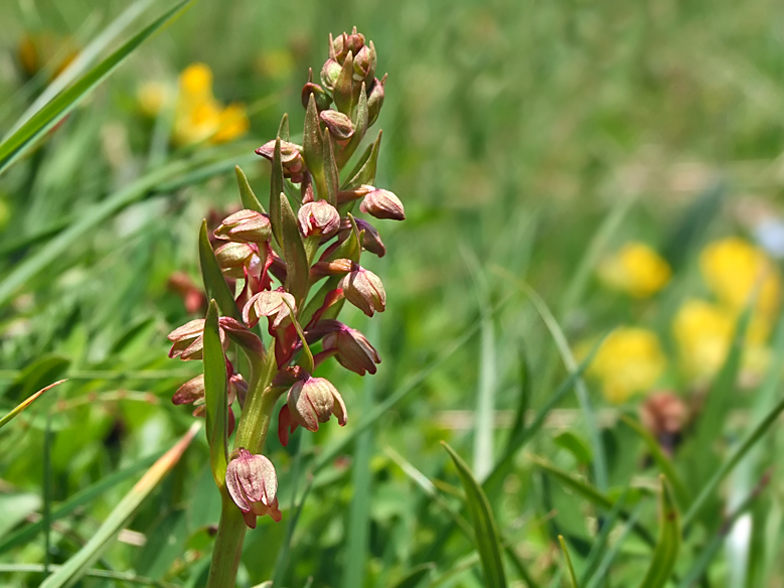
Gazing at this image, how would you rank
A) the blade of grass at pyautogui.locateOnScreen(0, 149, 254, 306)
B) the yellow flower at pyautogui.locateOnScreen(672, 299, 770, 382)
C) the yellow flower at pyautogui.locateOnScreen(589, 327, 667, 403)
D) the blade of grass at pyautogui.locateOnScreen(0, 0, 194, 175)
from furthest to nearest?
the yellow flower at pyautogui.locateOnScreen(672, 299, 770, 382) → the yellow flower at pyautogui.locateOnScreen(589, 327, 667, 403) → the blade of grass at pyautogui.locateOnScreen(0, 149, 254, 306) → the blade of grass at pyautogui.locateOnScreen(0, 0, 194, 175)

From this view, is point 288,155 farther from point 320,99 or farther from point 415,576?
point 415,576

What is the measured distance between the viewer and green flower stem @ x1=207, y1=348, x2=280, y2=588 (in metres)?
0.63

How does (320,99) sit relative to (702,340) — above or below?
below

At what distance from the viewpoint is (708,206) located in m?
3.92

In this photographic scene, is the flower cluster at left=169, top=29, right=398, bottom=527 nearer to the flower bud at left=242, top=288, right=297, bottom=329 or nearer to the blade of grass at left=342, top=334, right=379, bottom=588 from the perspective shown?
the flower bud at left=242, top=288, right=297, bottom=329

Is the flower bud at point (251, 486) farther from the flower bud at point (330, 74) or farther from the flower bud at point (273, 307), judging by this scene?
the flower bud at point (330, 74)

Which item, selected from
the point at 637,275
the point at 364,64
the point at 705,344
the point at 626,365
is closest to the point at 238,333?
the point at 364,64

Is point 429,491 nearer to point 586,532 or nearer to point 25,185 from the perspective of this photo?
point 586,532

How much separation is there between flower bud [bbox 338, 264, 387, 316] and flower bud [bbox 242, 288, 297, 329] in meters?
0.05

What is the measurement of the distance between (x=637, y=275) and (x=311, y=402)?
3.09 meters

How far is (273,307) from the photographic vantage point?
593 mm

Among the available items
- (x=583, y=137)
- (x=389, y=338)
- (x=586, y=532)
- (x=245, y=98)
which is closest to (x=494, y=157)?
(x=583, y=137)

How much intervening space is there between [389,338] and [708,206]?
8.27ft

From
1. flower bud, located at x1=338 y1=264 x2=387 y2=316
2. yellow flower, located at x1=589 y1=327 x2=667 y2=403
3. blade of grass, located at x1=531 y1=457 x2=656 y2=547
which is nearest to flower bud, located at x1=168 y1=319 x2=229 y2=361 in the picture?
flower bud, located at x1=338 y1=264 x2=387 y2=316
